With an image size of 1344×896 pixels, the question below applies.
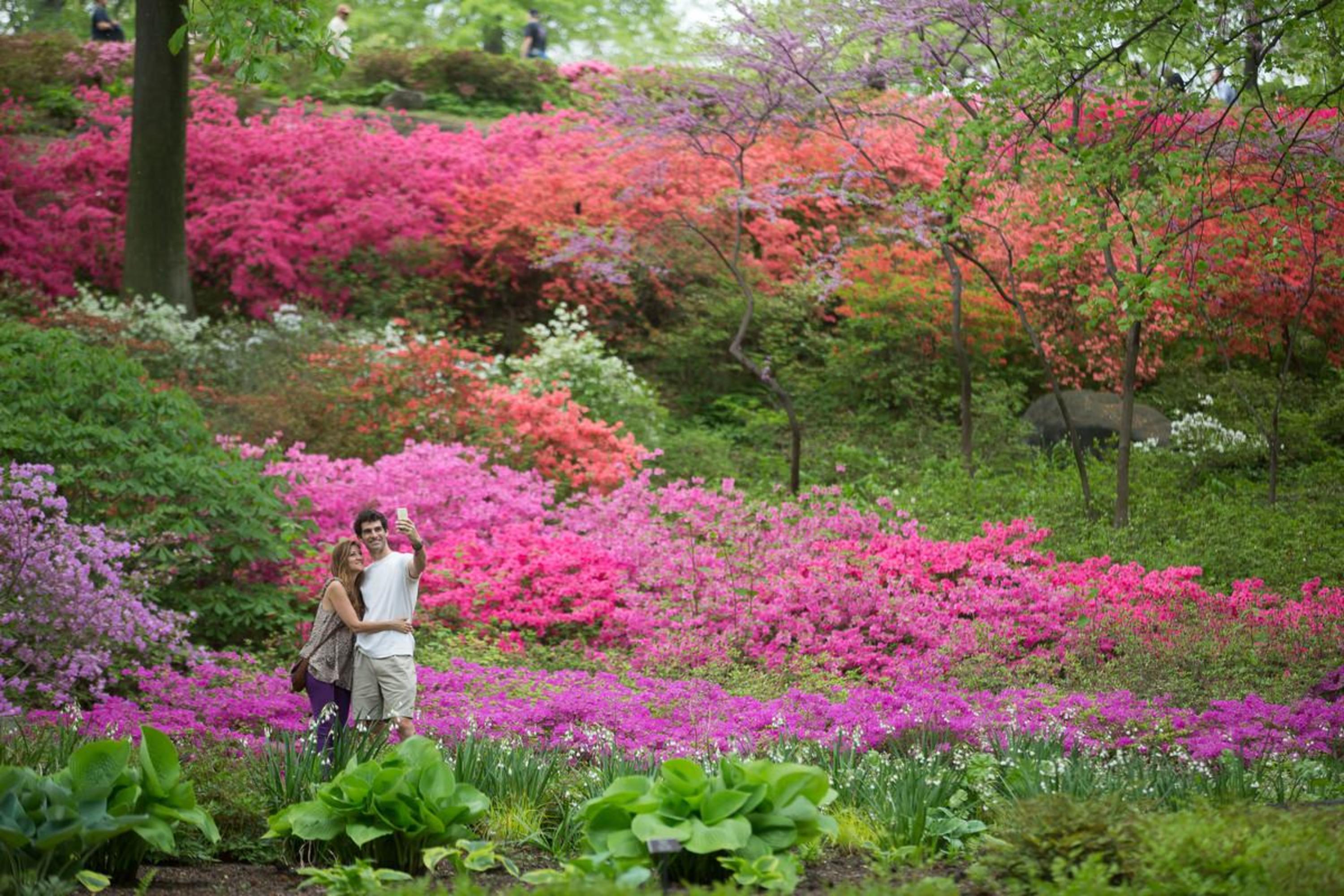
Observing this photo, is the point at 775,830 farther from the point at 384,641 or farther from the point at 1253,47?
the point at 1253,47

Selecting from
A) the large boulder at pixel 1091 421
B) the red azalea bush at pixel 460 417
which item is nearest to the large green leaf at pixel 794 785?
the red azalea bush at pixel 460 417

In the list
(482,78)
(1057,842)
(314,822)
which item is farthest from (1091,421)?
(482,78)

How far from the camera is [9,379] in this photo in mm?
8414

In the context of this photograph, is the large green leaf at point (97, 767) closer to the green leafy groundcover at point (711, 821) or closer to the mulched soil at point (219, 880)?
the mulched soil at point (219, 880)

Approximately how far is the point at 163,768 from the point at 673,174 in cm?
1315

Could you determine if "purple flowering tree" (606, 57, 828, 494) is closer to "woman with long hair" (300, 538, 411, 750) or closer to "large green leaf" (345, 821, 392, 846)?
"woman with long hair" (300, 538, 411, 750)

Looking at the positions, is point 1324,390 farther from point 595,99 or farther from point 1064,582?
point 595,99

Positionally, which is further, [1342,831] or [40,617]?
[40,617]

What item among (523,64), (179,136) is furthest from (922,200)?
(523,64)

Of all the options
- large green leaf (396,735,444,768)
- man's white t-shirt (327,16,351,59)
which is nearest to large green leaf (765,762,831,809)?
large green leaf (396,735,444,768)

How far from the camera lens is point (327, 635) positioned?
6371 mm

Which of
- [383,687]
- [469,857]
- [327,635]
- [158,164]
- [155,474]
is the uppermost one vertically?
[158,164]

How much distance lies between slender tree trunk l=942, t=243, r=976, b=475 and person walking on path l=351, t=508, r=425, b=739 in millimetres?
7533

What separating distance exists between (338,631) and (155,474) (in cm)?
259
